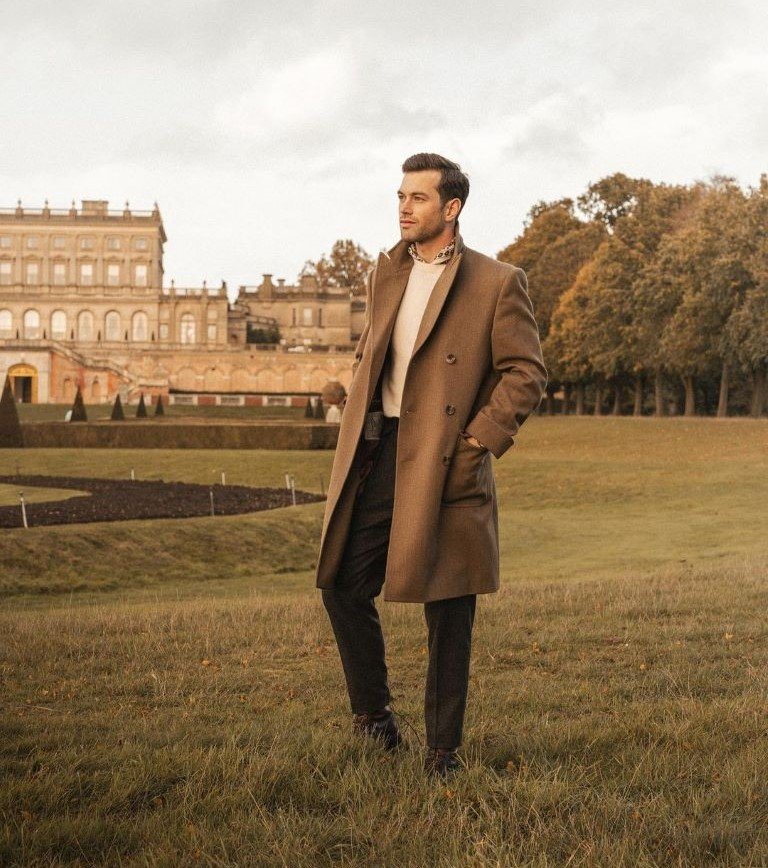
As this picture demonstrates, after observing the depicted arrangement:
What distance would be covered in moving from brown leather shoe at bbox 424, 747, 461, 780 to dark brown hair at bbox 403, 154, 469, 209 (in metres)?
1.71

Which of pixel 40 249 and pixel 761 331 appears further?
pixel 40 249

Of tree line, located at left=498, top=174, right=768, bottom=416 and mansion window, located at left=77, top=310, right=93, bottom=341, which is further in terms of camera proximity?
mansion window, located at left=77, top=310, right=93, bottom=341

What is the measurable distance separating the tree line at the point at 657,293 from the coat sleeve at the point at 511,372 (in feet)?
104

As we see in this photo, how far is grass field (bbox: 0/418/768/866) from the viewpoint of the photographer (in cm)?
270

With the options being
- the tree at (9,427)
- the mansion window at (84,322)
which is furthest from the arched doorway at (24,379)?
the tree at (9,427)

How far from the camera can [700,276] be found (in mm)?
35969

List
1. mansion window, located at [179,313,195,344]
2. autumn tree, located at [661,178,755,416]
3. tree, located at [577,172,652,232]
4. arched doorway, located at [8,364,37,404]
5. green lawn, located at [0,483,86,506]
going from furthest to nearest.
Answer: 1. mansion window, located at [179,313,195,344]
2. arched doorway, located at [8,364,37,404]
3. tree, located at [577,172,652,232]
4. autumn tree, located at [661,178,755,416]
5. green lawn, located at [0,483,86,506]

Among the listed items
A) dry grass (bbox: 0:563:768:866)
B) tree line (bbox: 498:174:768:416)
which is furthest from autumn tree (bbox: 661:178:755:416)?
dry grass (bbox: 0:563:768:866)

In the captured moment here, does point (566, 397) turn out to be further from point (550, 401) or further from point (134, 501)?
point (134, 501)

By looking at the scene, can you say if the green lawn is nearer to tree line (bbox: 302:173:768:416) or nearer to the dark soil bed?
the dark soil bed

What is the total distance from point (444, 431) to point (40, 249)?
87616mm

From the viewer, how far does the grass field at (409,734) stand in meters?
2.70

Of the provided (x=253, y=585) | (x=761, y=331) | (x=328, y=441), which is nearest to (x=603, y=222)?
(x=761, y=331)

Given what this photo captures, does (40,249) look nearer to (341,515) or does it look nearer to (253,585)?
(253,585)
